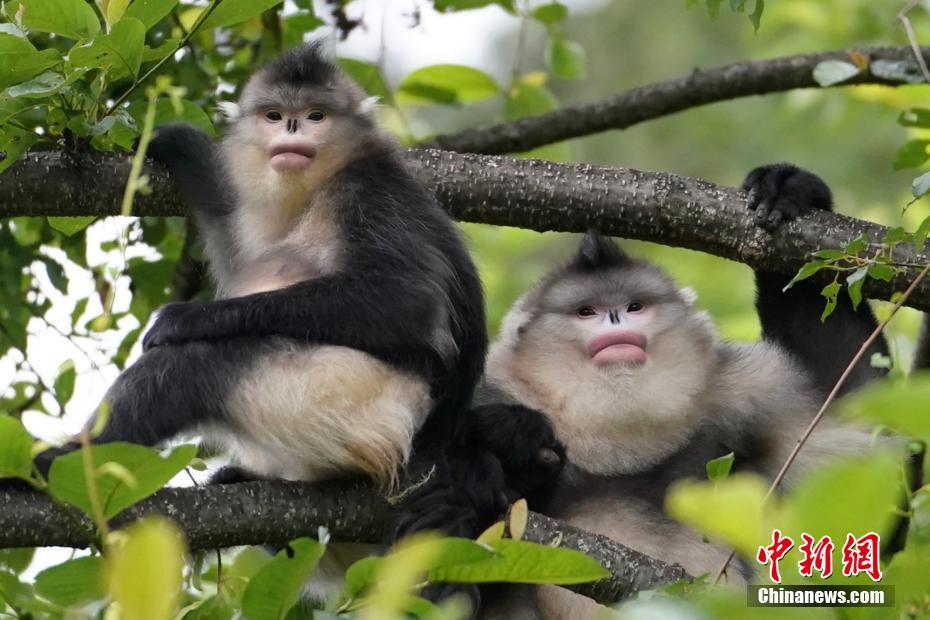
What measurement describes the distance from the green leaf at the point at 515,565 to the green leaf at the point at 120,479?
1.29ft

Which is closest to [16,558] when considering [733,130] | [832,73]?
[832,73]

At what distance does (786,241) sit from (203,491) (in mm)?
1923

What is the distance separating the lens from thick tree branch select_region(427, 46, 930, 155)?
4.80m

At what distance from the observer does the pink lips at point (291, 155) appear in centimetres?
394

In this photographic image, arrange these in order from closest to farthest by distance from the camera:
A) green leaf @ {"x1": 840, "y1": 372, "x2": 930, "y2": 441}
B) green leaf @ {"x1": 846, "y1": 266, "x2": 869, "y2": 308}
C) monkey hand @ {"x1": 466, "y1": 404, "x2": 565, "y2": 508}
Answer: green leaf @ {"x1": 840, "y1": 372, "x2": 930, "y2": 441}
green leaf @ {"x1": 846, "y1": 266, "x2": 869, "y2": 308}
monkey hand @ {"x1": 466, "y1": 404, "x2": 565, "y2": 508}

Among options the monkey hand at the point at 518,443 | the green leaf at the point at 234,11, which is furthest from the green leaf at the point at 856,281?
the green leaf at the point at 234,11

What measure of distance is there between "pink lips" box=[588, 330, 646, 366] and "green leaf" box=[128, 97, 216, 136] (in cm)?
142

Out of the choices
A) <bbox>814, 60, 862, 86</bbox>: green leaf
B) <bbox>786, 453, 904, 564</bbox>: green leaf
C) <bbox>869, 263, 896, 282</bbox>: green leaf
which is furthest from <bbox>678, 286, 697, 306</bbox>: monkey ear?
<bbox>786, 453, 904, 564</bbox>: green leaf

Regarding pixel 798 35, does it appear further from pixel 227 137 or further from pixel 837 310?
pixel 227 137

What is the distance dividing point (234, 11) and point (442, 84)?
1.95 metres

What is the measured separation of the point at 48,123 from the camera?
11.0 feet

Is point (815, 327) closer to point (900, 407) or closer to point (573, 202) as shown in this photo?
point (573, 202)

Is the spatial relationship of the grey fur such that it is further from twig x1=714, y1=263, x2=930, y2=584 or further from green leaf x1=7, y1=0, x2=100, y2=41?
green leaf x1=7, y1=0, x2=100, y2=41

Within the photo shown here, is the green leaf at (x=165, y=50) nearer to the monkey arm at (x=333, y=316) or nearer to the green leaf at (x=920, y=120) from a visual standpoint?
the monkey arm at (x=333, y=316)
